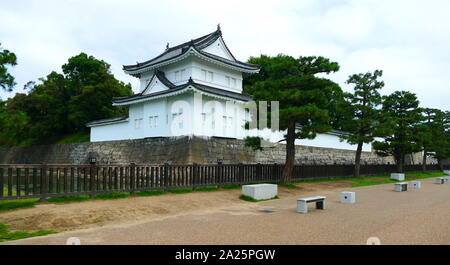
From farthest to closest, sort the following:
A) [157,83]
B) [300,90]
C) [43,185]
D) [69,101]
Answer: [69,101] < [157,83] < [300,90] < [43,185]

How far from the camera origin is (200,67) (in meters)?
23.9

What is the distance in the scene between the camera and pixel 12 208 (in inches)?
315

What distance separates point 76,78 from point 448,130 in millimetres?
45404

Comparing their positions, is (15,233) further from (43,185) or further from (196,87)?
(196,87)

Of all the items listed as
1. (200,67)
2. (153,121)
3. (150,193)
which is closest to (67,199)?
(150,193)

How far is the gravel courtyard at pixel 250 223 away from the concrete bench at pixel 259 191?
73 centimetres

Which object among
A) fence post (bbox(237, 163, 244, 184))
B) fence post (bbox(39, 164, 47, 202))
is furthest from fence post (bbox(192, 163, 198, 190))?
fence post (bbox(39, 164, 47, 202))

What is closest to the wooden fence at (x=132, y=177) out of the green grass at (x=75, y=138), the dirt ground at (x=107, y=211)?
the dirt ground at (x=107, y=211)

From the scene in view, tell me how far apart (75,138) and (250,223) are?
106ft

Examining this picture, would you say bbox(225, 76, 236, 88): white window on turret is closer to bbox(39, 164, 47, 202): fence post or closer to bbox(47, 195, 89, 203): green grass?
bbox(47, 195, 89, 203): green grass

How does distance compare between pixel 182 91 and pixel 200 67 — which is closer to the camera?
pixel 182 91

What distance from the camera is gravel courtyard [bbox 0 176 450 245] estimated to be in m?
5.82

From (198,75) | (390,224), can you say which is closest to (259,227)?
(390,224)

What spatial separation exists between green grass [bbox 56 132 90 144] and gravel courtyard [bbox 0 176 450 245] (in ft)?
86.6
